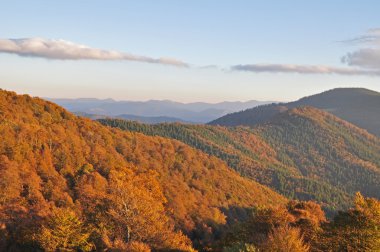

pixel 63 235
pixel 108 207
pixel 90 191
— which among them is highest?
pixel 108 207

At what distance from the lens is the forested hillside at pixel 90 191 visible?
62.7 meters

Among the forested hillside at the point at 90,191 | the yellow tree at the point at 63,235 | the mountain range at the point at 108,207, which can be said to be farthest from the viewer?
the forested hillside at the point at 90,191

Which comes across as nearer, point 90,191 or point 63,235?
point 63,235

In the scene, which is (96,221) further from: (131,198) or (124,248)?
(124,248)

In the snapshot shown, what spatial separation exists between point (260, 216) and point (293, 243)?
24.0m

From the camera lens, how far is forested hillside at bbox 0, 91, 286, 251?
6269cm

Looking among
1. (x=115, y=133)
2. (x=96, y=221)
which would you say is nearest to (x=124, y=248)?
(x=96, y=221)

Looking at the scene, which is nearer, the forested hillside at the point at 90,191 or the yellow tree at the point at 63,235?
the yellow tree at the point at 63,235

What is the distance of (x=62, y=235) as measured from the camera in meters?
60.9

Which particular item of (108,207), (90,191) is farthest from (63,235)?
(90,191)

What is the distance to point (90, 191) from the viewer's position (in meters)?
93.0

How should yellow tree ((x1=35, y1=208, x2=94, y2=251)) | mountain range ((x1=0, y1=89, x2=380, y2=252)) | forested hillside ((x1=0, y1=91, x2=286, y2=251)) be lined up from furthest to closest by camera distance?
forested hillside ((x1=0, y1=91, x2=286, y2=251)) < mountain range ((x1=0, y1=89, x2=380, y2=252)) < yellow tree ((x1=35, y1=208, x2=94, y2=251))

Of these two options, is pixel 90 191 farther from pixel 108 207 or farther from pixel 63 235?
pixel 63 235

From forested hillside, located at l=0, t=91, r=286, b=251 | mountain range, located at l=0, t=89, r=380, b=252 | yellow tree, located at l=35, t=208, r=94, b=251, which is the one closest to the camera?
yellow tree, located at l=35, t=208, r=94, b=251
